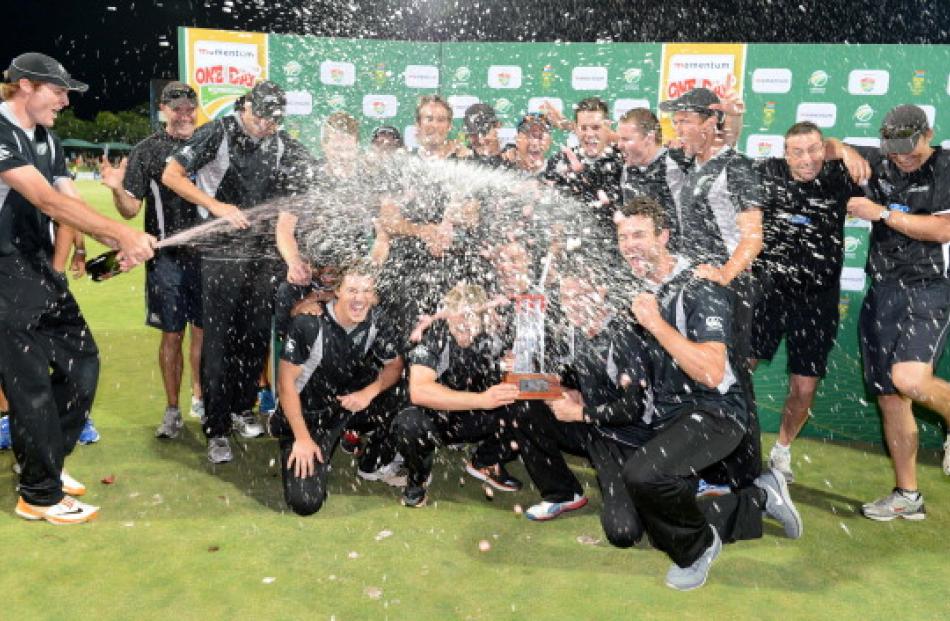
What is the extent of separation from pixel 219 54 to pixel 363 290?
3.04 m

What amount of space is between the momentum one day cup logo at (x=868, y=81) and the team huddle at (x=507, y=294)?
104cm

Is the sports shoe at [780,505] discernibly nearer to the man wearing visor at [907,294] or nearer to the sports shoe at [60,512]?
the man wearing visor at [907,294]

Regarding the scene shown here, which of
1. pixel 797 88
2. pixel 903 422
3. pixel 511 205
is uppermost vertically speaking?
pixel 797 88

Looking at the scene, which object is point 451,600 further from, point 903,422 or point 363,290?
point 903,422

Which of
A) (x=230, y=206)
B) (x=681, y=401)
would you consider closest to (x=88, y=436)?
(x=230, y=206)

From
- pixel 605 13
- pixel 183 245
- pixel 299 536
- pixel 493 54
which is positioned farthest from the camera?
pixel 605 13

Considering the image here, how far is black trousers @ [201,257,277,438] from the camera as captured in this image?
5863 millimetres

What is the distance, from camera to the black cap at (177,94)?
626 centimetres

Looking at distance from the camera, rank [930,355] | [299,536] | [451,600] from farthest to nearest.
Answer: [930,355] → [299,536] → [451,600]

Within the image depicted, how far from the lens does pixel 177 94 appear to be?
6266 millimetres

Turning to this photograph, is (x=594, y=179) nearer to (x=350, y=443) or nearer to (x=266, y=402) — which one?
(x=350, y=443)

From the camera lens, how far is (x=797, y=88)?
6555 mm

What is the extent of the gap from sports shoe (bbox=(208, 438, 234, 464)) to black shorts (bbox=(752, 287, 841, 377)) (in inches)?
150

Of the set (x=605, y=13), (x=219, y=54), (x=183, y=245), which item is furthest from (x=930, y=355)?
(x=605, y=13)
